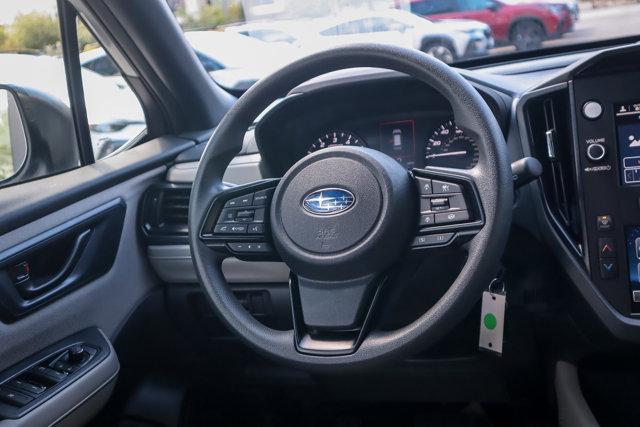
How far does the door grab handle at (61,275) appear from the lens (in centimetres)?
162

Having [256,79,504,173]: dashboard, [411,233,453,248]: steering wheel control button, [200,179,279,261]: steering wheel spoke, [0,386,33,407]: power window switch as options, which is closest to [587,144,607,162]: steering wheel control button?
[256,79,504,173]: dashboard

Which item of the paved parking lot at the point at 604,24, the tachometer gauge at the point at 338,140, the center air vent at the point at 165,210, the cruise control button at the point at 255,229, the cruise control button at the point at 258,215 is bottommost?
the center air vent at the point at 165,210

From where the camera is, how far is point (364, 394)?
6.98 feet

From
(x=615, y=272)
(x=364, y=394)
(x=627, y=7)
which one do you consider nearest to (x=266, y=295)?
(x=364, y=394)

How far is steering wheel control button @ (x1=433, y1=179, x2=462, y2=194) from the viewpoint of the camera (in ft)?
4.31

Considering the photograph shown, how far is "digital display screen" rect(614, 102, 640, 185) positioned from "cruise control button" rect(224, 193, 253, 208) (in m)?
0.80

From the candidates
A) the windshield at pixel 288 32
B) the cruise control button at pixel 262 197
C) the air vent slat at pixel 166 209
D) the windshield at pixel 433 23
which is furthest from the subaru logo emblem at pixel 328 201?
the air vent slat at pixel 166 209

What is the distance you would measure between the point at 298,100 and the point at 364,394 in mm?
915

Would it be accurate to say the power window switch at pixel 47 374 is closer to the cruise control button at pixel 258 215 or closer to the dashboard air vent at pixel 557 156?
the cruise control button at pixel 258 215

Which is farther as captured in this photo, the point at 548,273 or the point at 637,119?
the point at 548,273

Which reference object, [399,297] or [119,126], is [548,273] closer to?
[399,297]

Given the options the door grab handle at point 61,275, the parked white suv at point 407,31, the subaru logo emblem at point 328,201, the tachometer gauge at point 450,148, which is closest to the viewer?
the subaru logo emblem at point 328,201

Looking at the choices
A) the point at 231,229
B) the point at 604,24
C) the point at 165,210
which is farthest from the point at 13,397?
the point at 604,24

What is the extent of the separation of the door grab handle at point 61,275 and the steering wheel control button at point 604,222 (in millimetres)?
1228
